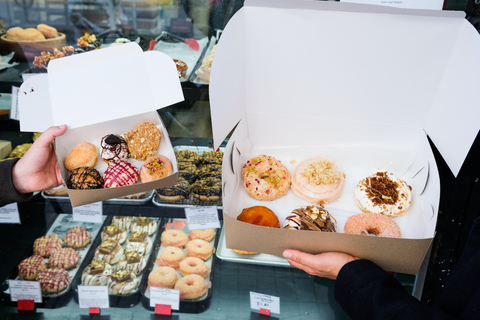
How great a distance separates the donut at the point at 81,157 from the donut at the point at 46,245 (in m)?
1.16

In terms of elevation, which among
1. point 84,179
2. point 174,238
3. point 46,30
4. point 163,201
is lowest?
point 174,238

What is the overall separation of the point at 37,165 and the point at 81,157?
20cm

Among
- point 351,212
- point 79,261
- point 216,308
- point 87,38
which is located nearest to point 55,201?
point 79,261

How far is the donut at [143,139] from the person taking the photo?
1735 mm

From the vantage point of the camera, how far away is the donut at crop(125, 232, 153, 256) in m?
2.56

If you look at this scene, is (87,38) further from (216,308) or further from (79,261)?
(216,308)

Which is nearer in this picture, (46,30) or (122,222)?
(46,30)

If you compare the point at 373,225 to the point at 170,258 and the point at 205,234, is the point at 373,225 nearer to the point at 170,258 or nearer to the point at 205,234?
the point at 205,234

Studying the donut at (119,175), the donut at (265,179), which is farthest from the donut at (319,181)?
the donut at (119,175)

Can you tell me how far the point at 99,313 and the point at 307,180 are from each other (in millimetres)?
1607

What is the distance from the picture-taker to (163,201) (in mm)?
2055

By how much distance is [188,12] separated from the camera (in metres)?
2.05

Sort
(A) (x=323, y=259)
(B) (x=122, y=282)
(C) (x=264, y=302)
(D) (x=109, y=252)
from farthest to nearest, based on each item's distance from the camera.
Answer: (D) (x=109, y=252) → (B) (x=122, y=282) → (C) (x=264, y=302) → (A) (x=323, y=259)

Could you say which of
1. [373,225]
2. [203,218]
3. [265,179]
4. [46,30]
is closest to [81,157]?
[203,218]
